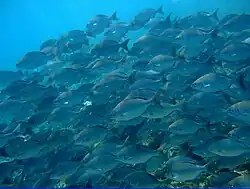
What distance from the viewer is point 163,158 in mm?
5758

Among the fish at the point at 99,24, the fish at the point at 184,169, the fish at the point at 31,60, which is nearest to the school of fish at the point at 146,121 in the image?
the fish at the point at 184,169

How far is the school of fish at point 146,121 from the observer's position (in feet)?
17.6

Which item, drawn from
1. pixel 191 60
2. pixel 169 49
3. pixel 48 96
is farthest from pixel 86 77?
pixel 191 60

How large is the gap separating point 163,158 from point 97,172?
49.7 inches

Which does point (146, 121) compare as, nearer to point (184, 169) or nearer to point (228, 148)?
point (184, 169)

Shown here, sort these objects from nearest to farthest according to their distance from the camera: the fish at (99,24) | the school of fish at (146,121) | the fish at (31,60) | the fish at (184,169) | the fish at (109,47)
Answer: the fish at (184,169), the school of fish at (146,121), the fish at (109,47), the fish at (31,60), the fish at (99,24)

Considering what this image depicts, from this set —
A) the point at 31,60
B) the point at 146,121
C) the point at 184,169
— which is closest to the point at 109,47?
the point at 31,60

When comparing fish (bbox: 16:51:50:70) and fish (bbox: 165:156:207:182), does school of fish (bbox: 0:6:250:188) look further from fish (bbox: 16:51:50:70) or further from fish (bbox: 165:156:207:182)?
fish (bbox: 16:51:50:70)

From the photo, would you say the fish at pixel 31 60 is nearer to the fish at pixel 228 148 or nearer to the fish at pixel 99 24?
the fish at pixel 99 24

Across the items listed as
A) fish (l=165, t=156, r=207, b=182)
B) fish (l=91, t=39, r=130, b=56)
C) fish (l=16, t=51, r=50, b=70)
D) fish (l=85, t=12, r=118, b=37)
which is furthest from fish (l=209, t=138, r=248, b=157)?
fish (l=85, t=12, r=118, b=37)

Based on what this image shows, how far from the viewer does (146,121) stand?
663cm

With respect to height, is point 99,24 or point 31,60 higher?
point 99,24

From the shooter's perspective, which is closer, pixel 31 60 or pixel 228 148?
pixel 228 148

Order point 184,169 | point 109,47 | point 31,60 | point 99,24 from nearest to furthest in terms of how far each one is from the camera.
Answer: point 184,169
point 109,47
point 31,60
point 99,24
